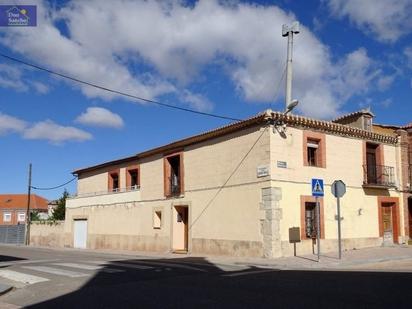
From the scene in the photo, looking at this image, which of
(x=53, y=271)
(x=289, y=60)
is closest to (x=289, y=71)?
(x=289, y=60)

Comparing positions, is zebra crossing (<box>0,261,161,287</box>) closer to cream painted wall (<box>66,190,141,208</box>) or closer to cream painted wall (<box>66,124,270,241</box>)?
cream painted wall (<box>66,124,270,241</box>)

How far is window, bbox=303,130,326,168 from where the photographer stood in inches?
792

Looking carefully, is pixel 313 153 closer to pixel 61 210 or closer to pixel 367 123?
pixel 367 123

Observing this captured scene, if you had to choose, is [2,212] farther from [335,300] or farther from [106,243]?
[335,300]

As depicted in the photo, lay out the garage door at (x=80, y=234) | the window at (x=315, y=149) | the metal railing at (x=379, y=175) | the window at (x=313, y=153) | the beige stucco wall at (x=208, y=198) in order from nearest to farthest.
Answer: the beige stucco wall at (x=208, y=198)
the window at (x=315, y=149)
the window at (x=313, y=153)
the metal railing at (x=379, y=175)
the garage door at (x=80, y=234)

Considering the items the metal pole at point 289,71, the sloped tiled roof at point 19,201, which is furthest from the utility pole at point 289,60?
the sloped tiled roof at point 19,201

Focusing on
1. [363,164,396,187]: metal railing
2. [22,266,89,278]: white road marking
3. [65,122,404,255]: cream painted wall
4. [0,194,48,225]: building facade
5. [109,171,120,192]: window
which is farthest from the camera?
[0,194,48,225]: building facade

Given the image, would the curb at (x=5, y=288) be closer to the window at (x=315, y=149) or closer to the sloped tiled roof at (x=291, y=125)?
the sloped tiled roof at (x=291, y=125)

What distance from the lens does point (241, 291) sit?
976 cm

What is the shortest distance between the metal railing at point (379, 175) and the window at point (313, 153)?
9.24 feet

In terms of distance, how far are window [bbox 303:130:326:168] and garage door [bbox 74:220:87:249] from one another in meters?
17.9

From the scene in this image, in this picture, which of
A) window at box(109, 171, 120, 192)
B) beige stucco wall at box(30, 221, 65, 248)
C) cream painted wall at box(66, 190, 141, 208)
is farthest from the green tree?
window at box(109, 171, 120, 192)

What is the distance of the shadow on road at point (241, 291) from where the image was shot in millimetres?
8352

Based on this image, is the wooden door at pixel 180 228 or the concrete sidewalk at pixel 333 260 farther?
the wooden door at pixel 180 228
